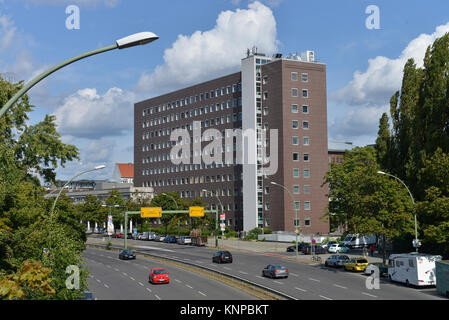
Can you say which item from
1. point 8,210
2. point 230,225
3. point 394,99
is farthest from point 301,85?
point 8,210

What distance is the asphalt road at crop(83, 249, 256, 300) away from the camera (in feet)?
115

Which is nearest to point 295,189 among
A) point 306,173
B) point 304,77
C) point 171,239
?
point 306,173

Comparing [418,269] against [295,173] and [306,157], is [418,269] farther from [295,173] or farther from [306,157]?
[306,157]

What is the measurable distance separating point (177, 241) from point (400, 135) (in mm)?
47416

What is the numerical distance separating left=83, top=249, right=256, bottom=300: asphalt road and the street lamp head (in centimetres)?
1996

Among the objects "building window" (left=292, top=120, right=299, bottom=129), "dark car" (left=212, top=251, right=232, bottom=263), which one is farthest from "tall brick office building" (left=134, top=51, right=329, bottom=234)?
"dark car" (left=212, top=251, right=232, bottom=263)

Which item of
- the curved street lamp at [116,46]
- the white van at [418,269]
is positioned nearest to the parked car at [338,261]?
the white van at [418,269]

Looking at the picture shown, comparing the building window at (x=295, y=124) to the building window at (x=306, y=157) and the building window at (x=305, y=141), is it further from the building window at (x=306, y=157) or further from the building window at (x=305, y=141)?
the building window at (x=306, y=157)

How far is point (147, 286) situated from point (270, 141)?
215 ft

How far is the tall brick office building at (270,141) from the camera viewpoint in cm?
10131

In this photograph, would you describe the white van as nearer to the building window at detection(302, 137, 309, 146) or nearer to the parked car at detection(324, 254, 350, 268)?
the parked car at detection(324, 254, 350, 268)

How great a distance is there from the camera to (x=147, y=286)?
41406 millimetres

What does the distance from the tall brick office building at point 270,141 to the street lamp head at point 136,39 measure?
8467 cm

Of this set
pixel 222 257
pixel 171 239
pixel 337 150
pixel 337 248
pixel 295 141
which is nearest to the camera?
pixel 222 257
